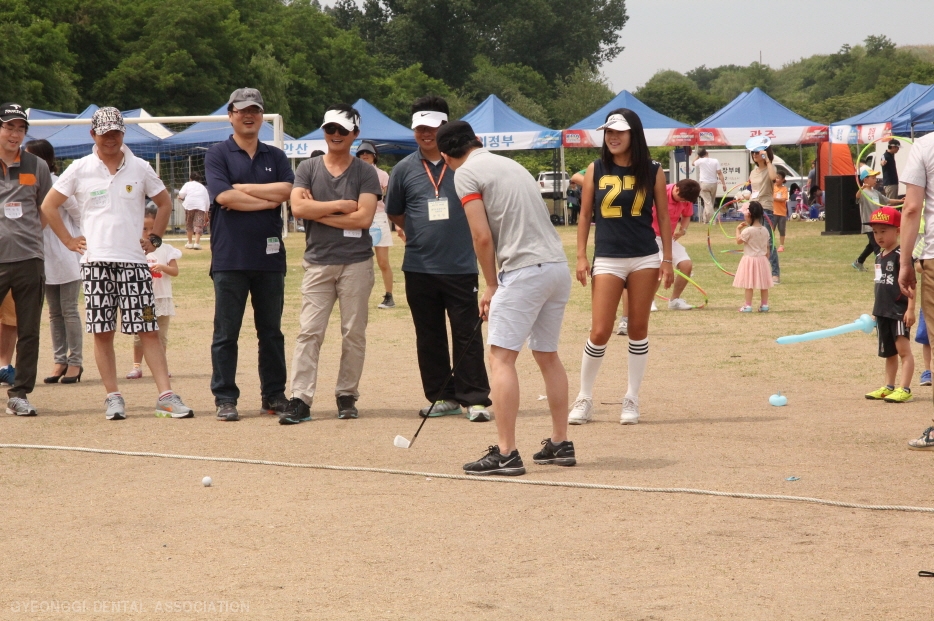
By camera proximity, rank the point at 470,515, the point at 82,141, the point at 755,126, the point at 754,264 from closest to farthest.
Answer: the point at 470,515, the point at 754,264, the point at 82,141, the point at 755,126

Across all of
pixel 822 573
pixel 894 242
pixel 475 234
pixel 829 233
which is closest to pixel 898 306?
pixel 894 242

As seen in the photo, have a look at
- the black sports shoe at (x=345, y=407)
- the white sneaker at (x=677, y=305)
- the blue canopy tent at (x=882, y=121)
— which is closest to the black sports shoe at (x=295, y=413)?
the black sports shoe at (x=345, y=407)

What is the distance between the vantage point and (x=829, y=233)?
29.8 m

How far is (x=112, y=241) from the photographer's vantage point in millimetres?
7941

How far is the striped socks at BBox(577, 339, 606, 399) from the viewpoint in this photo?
25.7 feet

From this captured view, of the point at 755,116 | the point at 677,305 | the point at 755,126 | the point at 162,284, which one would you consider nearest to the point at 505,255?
the point at 162,284

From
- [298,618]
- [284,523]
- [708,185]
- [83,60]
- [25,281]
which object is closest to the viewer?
[298,618]

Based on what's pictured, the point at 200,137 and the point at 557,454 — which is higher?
the point at 200,137

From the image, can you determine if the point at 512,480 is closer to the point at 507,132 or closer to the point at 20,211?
the point at 20,211

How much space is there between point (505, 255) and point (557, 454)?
118 cm

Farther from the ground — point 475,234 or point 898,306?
point 475,234

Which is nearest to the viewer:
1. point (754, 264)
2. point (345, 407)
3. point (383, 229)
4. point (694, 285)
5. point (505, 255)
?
point (505, 255)

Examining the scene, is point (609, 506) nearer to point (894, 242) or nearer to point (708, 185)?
point (894, 242)

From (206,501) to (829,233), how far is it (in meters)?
26.4
